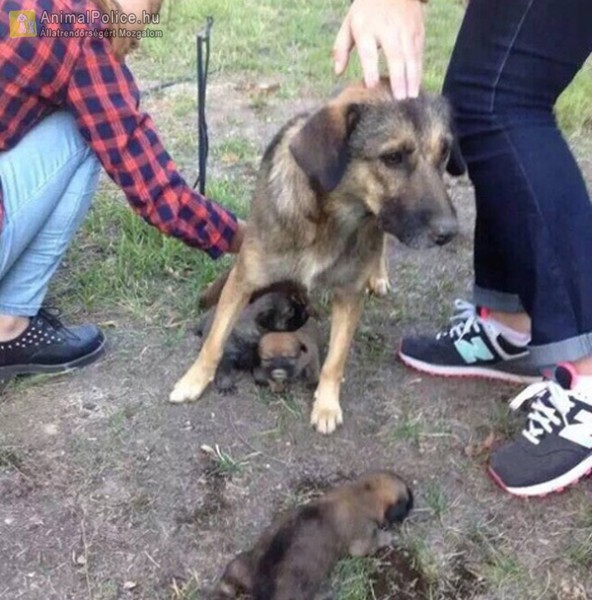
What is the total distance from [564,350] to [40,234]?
1.69 m

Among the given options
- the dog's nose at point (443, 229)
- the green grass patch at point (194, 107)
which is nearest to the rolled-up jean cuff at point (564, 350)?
the dog's nose at point (443, 229)

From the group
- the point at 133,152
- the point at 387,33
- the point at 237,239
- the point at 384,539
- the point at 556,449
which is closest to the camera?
the point at 387,33

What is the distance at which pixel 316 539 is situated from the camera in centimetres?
241

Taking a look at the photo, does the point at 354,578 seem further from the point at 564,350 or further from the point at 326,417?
the point at 564,350

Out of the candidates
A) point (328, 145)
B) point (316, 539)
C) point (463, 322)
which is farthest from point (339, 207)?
point (316, 539)

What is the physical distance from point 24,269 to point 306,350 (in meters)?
0.98

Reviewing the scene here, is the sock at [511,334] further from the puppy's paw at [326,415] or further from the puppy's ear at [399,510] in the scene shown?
the puppy's ear at [399,510]

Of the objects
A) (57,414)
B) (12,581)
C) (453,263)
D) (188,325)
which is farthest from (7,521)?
(453,263)

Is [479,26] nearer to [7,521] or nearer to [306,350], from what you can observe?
[306,350]

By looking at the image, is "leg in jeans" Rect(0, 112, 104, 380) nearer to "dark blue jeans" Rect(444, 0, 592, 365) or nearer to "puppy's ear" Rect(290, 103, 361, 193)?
"puppy's ear" Rect(290, 103, 361, 193)

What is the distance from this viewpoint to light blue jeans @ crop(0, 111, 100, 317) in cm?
296

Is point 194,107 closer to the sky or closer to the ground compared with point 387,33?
closer to the ground

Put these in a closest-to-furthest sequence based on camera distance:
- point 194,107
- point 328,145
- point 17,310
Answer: point 328,145, point 17,310, point 194,107

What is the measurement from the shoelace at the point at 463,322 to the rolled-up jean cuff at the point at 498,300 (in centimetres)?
10
